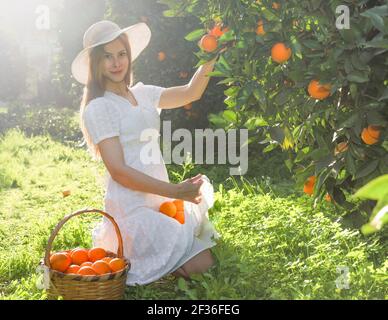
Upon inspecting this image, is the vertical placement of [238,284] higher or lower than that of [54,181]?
higher

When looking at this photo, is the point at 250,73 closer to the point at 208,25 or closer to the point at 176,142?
the point at 208,25

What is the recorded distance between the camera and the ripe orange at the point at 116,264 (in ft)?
9.45

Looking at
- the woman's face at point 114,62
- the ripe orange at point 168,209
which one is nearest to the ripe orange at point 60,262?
the ripe orange at point 168,209

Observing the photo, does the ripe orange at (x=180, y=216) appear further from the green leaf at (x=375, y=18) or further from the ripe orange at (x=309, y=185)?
the green leaf at (x=375, y=18)

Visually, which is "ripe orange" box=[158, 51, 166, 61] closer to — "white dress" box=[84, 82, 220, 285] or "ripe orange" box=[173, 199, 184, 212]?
"white dress" box=[84, 82, 220, 285]

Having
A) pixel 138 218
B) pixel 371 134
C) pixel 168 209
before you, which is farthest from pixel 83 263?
pixel 371 134

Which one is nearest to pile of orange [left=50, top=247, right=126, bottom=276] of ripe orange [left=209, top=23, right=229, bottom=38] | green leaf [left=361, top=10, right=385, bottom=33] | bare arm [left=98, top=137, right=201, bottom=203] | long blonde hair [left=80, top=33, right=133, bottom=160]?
bare arm [left=98, top=137, right=201, bottom=203]

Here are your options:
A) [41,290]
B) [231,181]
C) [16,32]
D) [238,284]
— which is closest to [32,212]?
[231,181]

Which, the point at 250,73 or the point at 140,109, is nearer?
the point at 250,73

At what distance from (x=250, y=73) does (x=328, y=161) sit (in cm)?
59

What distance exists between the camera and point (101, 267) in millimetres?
2852

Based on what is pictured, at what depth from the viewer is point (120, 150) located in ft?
10.3

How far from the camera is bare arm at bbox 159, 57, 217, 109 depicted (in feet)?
11.7

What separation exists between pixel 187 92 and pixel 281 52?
1.09 meters
